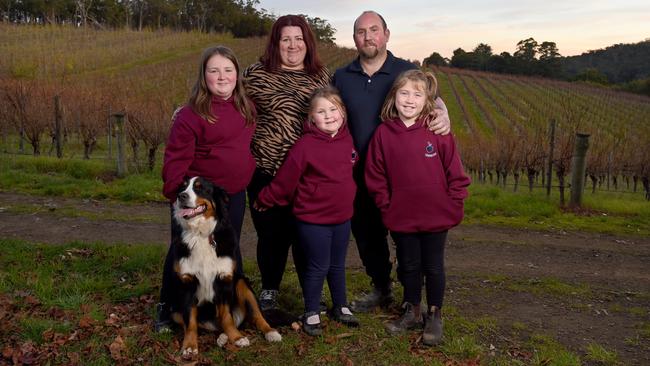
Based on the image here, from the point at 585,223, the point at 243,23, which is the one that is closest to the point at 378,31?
the point at 585,223

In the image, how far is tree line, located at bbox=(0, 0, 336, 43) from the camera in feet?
230

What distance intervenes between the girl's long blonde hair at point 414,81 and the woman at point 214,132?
1.07m

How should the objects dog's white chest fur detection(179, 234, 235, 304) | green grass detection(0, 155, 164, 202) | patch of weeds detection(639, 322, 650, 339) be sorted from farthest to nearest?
green grass detection(0, 155, 164, 202) < patch of weeds detection(639, 322, 650, 339) < dog's white chest fur detection(179, 234, 235, 304)

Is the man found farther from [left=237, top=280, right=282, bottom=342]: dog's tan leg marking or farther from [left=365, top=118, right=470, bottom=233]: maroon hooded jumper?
[left=237, top=280, right=282, bottom=342]: dog's tan leg marking

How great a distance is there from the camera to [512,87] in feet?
166

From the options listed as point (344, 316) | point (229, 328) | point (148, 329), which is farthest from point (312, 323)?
point (148, 329)

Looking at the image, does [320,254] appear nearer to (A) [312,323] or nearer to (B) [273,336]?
(A) [312,323]

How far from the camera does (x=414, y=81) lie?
4.19 metres

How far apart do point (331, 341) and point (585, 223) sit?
6.62 metres

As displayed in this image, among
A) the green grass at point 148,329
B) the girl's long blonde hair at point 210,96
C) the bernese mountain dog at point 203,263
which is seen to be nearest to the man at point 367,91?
the girl's long blonde hair at point 210,96

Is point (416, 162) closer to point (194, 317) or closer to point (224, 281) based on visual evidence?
point (224, 281)

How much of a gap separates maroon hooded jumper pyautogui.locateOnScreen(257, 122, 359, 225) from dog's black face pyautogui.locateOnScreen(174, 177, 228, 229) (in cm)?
52

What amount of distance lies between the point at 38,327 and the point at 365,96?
3.19m

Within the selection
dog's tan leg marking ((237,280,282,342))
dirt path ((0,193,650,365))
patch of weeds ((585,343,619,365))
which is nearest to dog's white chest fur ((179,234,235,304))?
dog's tan leg marking ((237,280,282,342))
